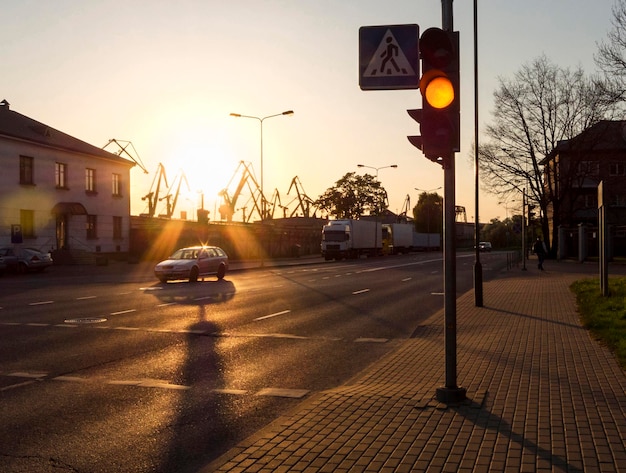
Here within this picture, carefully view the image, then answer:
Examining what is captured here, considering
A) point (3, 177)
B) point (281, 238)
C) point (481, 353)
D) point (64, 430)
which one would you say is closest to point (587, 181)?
point (281, 238)

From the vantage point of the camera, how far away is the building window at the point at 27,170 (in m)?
44.4

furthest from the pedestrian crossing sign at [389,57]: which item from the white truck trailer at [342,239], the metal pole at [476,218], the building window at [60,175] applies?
the white truck trailer at [342,239]

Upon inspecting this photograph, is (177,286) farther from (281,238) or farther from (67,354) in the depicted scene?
(281,238)

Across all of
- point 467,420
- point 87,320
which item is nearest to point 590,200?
point 87,320

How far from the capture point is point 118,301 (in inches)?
796

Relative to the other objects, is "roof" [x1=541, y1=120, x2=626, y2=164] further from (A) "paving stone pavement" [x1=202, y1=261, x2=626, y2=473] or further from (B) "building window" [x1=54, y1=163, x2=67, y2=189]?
(A) "paving stone pavement" [x1=202, y1=261, x2=626, y2=473]

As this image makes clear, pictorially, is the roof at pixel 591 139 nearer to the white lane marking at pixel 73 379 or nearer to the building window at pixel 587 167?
the building window at pixel 587 167

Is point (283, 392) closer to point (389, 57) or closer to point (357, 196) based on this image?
point (389, 57)

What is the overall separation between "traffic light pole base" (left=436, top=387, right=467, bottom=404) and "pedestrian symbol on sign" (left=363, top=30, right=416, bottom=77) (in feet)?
10.3

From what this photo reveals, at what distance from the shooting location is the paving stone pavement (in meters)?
5.19

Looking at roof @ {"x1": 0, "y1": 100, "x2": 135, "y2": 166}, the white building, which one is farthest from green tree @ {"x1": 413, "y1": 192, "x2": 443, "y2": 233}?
roof @ {"x1": 0, "y1": 100, "x2": 135, "y2": 166}

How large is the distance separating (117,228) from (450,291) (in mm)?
48927

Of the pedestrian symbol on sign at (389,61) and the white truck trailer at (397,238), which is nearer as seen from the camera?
the pedestrian symbol on sign at (389,61)

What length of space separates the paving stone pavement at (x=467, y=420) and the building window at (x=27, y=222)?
38.0 meters
